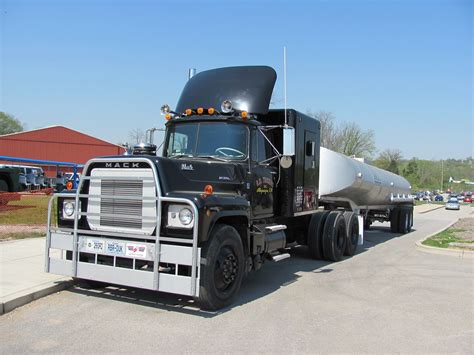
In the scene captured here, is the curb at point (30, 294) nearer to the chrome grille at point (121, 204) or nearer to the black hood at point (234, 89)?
the chrome grille at point (121, 204)

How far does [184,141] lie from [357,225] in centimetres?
671

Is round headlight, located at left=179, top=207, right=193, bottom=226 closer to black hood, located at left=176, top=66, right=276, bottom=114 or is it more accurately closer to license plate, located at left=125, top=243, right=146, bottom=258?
license plate, located at left=125, top=243, right=146, bottom=258

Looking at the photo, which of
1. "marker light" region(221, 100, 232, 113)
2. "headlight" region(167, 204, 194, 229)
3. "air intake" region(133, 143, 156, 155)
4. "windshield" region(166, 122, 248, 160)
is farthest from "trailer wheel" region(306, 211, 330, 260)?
"headlight" region(167, 204, 194, 229)

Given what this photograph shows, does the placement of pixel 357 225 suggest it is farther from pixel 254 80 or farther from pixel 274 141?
pixel 254 80

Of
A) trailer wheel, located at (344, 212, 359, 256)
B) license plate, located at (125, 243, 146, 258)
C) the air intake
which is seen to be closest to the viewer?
license plate, located at (125, 243, 146, 258)

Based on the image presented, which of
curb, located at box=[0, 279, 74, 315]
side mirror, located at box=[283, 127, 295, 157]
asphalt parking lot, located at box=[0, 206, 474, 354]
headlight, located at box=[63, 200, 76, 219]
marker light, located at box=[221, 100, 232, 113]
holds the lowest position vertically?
asphalt parking lot, located at box=[0, 206, 474, 354]

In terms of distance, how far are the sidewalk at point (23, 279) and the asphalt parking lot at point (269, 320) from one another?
0.52 ft

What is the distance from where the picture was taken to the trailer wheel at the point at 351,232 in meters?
11.9

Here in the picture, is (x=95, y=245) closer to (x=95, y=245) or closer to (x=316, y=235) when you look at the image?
(x=95, y=245)

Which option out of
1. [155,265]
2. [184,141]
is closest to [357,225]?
[184,141]

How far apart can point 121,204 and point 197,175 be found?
115cm

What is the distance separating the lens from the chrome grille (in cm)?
623

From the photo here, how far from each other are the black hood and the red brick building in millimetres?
52995

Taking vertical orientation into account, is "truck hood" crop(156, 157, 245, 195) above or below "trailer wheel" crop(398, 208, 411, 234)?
above
